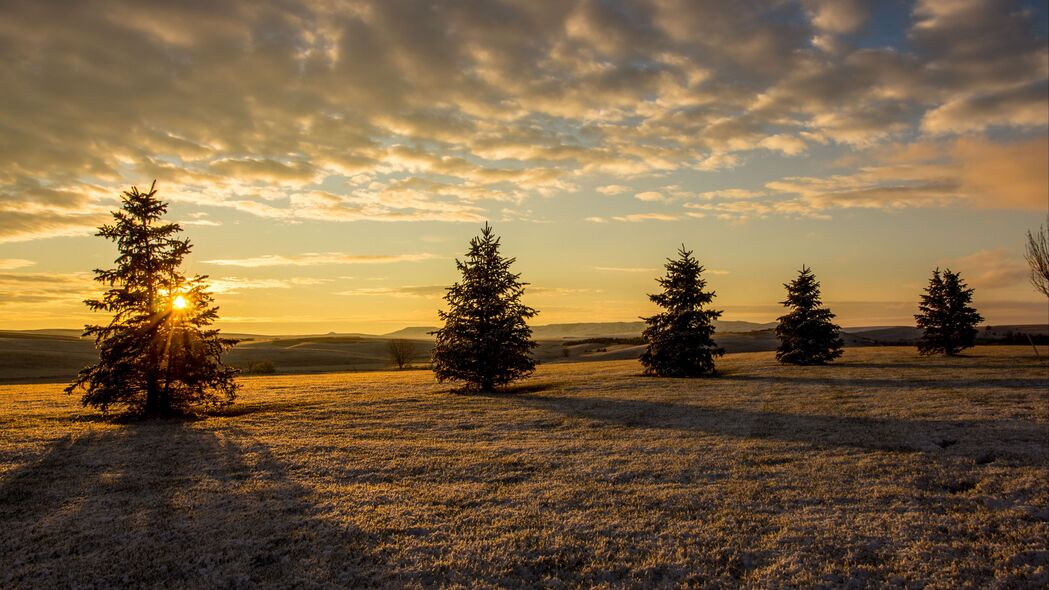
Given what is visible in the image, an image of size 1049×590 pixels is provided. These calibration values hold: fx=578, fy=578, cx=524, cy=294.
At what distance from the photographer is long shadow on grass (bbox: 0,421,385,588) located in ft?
27.9

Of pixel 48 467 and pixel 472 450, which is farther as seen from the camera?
pixel 472 450

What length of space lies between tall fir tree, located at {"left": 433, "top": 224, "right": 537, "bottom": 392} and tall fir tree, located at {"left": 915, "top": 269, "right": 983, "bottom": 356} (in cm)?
3738

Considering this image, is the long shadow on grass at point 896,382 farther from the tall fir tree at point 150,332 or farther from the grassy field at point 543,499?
the tall fir tree at point 150,332

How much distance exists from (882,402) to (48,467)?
28546 millimetres

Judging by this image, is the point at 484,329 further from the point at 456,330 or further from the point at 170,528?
the point at 170,528

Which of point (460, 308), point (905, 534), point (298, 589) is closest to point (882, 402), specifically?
point (905, 534)

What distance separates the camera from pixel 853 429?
18188 mm

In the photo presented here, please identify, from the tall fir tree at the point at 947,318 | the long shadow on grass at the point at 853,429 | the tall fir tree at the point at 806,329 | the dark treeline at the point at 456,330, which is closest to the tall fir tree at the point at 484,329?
the dark treeline at the point at 456,330

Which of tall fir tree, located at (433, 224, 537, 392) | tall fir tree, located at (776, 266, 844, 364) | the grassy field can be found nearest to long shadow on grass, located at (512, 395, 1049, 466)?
the grassy field

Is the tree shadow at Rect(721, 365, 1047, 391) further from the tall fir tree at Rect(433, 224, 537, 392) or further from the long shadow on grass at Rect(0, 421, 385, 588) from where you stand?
the long shadow on grass at Rect(0, 421, 385, 588)

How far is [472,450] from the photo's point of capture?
1647cm

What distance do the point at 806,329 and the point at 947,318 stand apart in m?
14.2

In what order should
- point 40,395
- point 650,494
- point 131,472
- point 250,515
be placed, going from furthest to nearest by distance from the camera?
point 40,395
point 131,472
point 650,494
point 250,515

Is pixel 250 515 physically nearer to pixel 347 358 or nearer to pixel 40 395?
pixel 40 395
